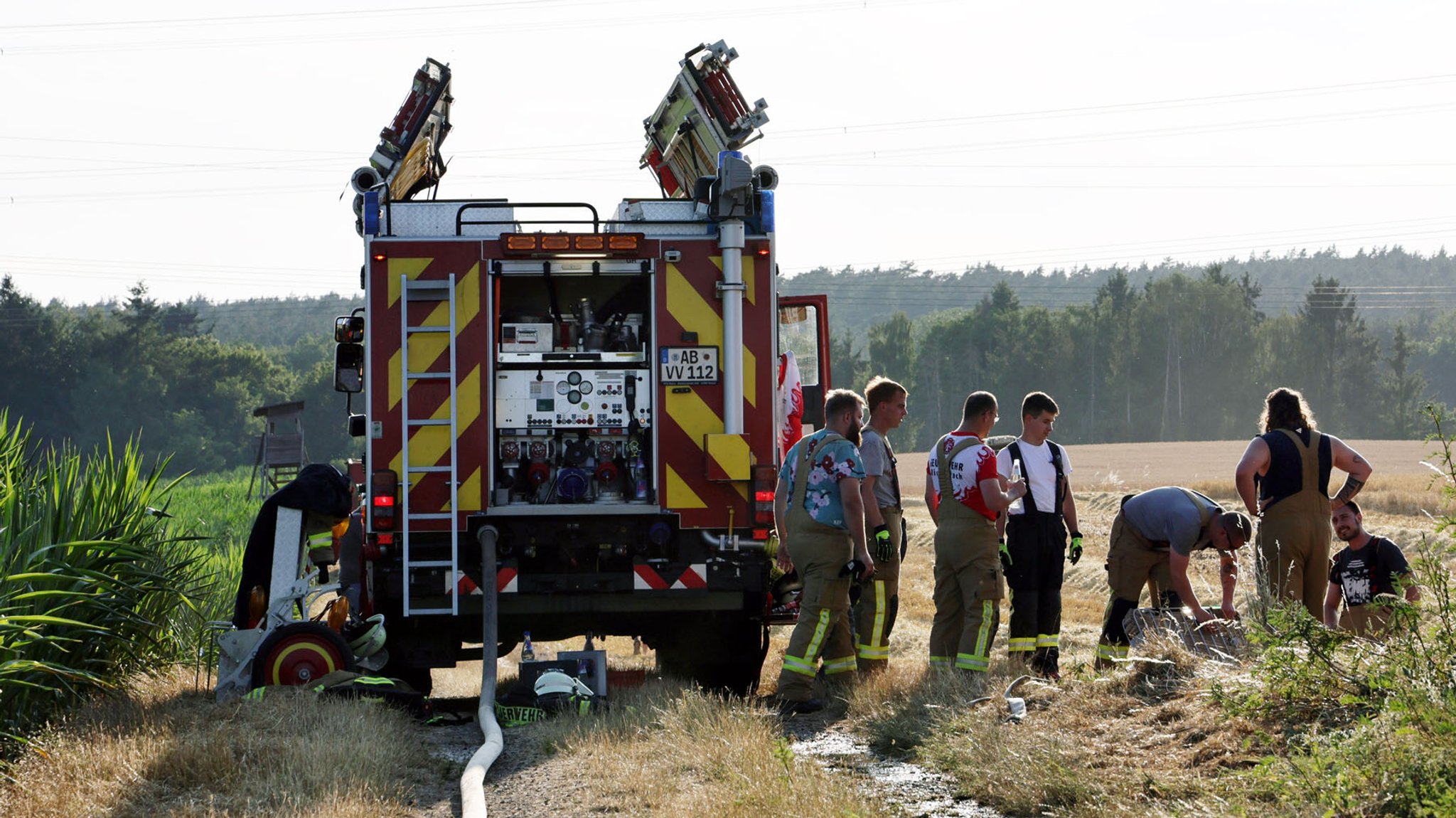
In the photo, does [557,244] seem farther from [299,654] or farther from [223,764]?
[223,764]

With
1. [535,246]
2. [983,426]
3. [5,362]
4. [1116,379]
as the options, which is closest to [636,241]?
[535,246]

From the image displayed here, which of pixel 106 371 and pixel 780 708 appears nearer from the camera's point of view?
pixel 780 708

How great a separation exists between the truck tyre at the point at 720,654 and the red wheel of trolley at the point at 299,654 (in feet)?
7.68

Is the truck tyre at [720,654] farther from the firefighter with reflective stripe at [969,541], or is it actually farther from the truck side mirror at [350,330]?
the truck side mirror at [350,330]

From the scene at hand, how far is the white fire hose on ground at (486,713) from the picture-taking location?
584 cm

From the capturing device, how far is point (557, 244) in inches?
362

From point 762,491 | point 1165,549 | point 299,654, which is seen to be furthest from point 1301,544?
point 299,654

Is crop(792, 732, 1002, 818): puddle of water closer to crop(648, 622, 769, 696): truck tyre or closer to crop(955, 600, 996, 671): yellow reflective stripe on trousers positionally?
crop(955, 600, 996, 671): yellow reflective stripe on trousers

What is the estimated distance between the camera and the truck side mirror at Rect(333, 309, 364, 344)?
9789mm

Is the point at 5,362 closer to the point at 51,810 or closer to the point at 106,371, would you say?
the point at 106,371

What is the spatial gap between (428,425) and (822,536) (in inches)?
91.1

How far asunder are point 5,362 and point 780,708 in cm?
7362

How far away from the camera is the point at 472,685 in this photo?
12.4 m

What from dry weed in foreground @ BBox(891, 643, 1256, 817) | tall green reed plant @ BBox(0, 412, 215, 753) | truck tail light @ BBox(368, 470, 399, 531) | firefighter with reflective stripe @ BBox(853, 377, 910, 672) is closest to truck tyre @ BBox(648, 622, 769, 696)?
firefighter with reflective stripe @ BBox(853, 377, 910, 672)
